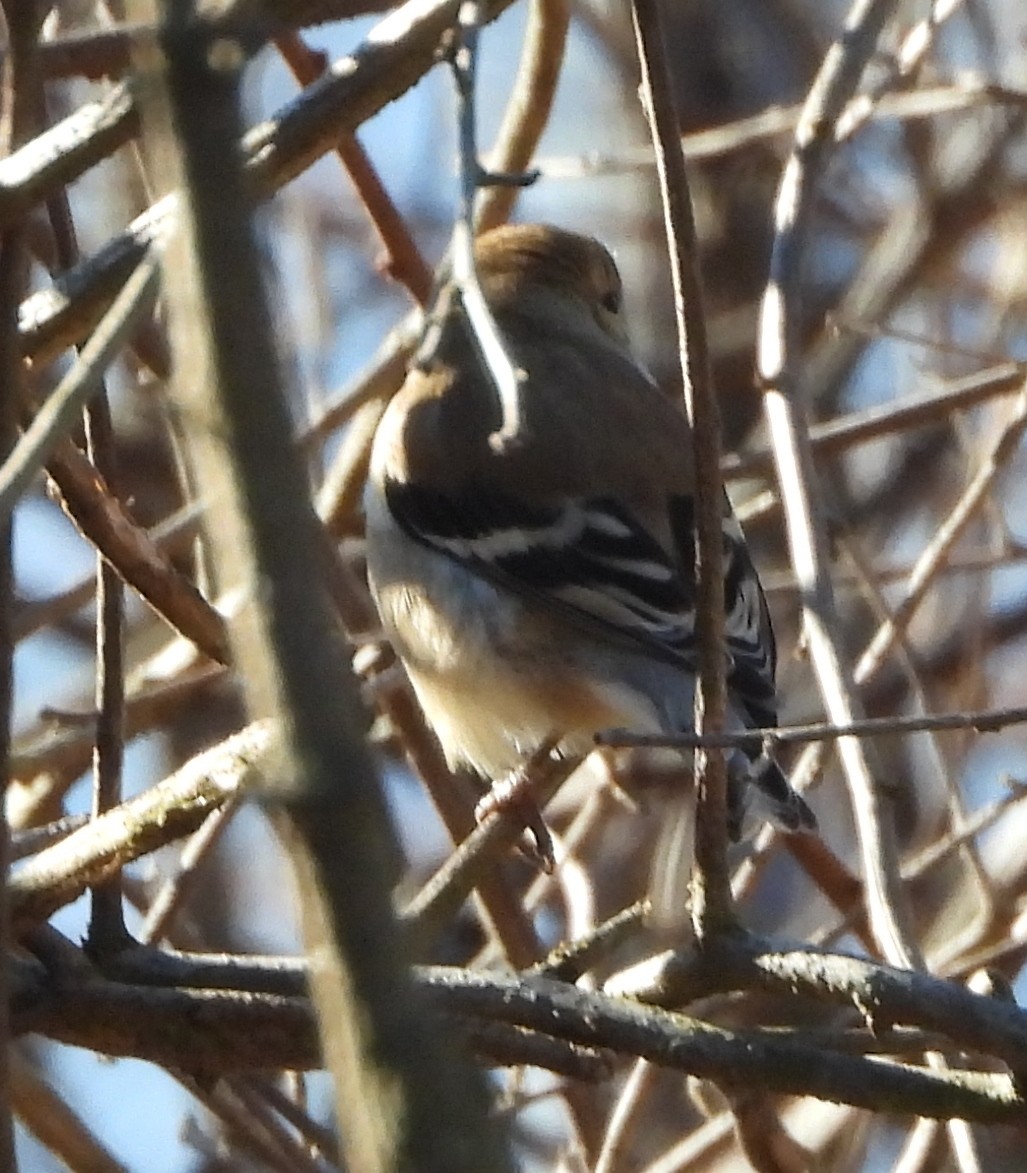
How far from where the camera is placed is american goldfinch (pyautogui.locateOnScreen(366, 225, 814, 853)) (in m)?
3.72

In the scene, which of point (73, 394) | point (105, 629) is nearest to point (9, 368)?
point (73, 394)

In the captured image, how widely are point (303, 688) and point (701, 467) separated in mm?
1006

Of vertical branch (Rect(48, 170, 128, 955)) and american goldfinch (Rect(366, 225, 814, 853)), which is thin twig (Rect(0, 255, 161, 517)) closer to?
vertical branch (Rect(48, 170, 128, 955))

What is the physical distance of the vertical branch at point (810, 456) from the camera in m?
2.71

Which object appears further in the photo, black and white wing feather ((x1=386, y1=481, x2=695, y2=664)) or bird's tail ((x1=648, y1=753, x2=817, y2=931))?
black and white wing feather ((x1=386, y1=481, x2=695, y2=664))

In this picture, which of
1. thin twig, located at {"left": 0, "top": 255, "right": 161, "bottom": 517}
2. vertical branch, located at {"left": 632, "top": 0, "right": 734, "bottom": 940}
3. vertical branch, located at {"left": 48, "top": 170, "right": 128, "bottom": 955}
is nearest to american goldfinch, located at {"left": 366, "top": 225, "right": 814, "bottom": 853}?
vertical branch, located at {"left": 48, "top": 170, "right": 128, "bottom": 955}

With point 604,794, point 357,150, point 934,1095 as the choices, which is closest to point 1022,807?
point 604,794

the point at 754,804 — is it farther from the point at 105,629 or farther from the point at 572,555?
the point at 105,629

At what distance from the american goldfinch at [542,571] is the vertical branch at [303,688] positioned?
249 centimetres

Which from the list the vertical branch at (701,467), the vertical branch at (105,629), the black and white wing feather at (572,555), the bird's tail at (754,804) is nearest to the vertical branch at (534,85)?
the black and white wing feather at (572,555)

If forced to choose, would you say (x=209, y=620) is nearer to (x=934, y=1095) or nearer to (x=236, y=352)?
(x=934, y=1095)

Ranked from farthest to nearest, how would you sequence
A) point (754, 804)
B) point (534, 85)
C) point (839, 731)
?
point (534, 85), point (754, 804), point (839, 731)

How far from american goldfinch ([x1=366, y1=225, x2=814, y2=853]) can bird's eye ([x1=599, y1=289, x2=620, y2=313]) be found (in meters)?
0.71

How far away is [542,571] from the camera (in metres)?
3.84
